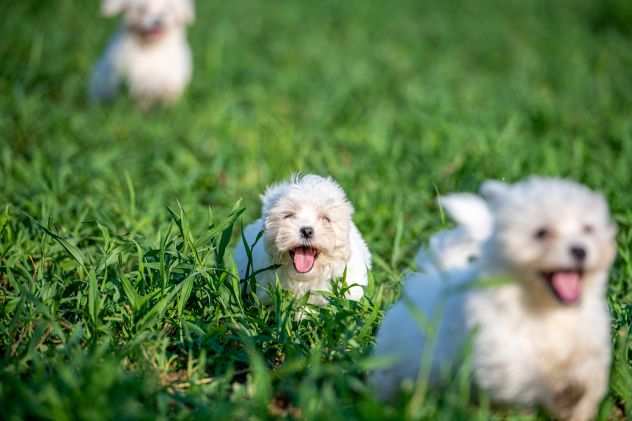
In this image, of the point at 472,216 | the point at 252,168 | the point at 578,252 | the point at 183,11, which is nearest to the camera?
the point at 578,252

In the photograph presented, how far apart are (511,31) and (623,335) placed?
917 centimetres

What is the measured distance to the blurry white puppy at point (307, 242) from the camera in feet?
12.7

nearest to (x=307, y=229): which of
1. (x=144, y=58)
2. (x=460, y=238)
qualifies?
(x=460, y=238)

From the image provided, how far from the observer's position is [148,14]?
8.05 metres

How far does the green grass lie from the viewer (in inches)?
123

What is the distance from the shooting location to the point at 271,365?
3459mm

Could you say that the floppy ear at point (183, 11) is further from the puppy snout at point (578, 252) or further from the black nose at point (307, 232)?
the puppy snout at point (578, 252)

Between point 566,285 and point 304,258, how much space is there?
160 centimetres

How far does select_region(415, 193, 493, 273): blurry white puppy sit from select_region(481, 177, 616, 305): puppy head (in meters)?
0.20

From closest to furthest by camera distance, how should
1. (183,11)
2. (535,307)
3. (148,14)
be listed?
(535,307)
(148,14)
(183,11)

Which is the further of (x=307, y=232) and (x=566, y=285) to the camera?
(x=307, y=232)

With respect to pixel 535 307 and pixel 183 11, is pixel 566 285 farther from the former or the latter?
pixel 183 11

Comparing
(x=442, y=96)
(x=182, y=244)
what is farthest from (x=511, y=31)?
(x=182, y=244)

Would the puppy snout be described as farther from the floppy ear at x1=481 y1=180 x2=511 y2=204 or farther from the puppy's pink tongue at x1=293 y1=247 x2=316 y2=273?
the puppy's pink tongue at x1=293 y1=247 x2=316 y2=273
